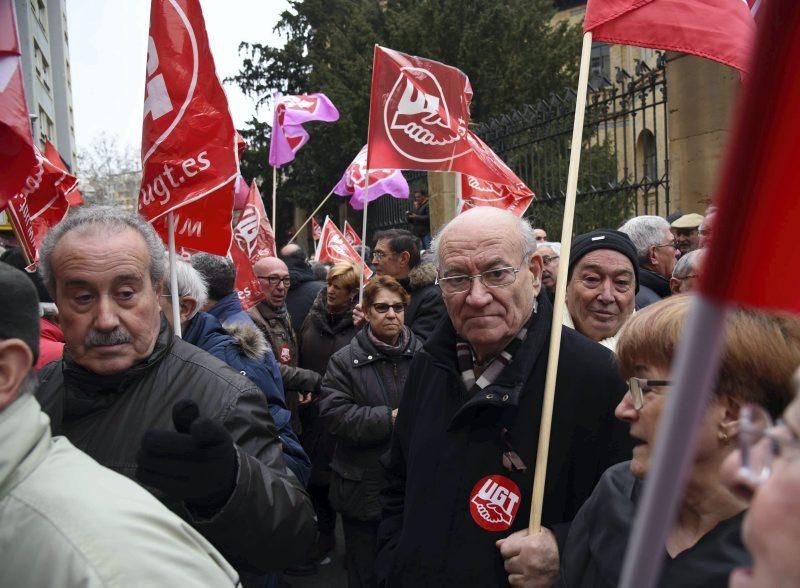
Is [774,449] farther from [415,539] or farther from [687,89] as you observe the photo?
[687,89]

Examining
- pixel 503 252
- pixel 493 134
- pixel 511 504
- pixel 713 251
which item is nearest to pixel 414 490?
pixel 511 504

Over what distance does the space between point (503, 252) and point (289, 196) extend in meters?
27.3

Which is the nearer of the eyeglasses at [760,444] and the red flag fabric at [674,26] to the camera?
the eyeglasses at [760,444]

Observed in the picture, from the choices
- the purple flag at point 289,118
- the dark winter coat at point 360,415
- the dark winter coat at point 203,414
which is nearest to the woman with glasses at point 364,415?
the dark winter coat at point 360,415

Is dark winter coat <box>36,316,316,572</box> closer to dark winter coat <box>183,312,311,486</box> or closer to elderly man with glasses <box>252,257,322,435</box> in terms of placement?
dark winter coat <box>183,312,311,486</box>

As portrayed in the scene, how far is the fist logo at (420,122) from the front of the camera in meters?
5.74

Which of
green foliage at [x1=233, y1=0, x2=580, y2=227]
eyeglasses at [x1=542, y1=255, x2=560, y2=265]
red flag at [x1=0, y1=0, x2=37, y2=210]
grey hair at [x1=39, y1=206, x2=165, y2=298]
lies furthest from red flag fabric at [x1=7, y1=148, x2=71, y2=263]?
green foliage at [x1=233, y1=0, x2=580, y2=227]

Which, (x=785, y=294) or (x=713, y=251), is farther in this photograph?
(x=785, y=294)

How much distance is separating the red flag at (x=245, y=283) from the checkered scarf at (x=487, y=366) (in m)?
3.51

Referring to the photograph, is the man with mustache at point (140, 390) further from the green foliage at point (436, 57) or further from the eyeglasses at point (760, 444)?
the green foliage at point (436, 57)

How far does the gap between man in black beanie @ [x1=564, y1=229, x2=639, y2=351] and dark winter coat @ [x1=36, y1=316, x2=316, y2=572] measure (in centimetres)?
168

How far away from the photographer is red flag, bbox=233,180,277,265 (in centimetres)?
699

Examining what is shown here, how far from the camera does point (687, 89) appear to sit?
7793 mm

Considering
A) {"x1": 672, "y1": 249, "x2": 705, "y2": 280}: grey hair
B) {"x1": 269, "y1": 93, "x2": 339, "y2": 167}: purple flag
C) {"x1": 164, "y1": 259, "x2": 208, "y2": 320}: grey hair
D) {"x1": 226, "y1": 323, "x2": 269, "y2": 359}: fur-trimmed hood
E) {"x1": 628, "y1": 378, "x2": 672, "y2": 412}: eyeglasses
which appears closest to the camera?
{"x1": 628, "y1": 378, "x2": 672, "y2": 412}: eyeglasses
